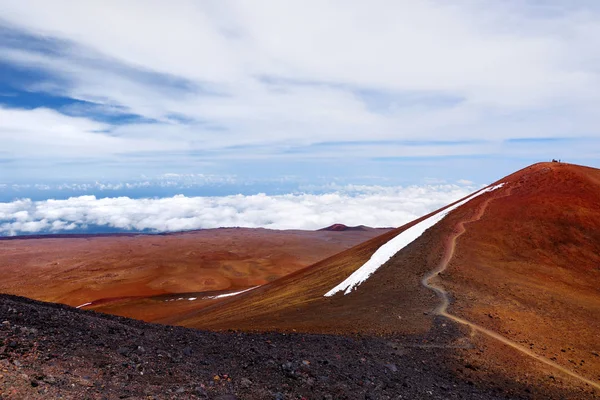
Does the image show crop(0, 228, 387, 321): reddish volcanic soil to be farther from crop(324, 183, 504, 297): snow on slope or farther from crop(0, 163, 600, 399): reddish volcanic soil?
crop(324, 183, 504, 297): snow on slope

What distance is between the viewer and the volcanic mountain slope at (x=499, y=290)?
59.5 ft

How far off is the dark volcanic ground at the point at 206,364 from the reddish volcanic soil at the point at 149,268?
3956 centimetres

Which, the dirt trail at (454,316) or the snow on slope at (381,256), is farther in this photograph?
the snow on slope at (381,256)

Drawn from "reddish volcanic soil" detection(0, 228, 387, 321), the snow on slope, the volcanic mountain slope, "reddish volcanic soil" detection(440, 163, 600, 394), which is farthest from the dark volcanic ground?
"reddish volcanic soil" detection(0, 228, 387, 321)

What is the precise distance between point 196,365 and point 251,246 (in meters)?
160

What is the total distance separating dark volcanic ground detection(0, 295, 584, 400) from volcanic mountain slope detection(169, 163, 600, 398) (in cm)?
219

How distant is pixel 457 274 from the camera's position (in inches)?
1088

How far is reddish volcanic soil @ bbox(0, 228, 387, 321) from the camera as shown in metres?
75.1

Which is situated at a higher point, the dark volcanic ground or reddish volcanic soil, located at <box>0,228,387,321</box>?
the dark volcanic ground

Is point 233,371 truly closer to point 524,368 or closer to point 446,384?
point 446,384

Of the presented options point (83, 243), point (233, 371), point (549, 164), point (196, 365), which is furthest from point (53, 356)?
point (83, 243)

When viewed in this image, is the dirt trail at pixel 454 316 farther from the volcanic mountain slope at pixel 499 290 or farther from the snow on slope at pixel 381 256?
the snow on slope at pixel 381 256

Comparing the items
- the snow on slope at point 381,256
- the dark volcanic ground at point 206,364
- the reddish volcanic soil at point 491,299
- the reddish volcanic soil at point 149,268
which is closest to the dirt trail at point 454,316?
the reddish volcanic soil at point 491,299

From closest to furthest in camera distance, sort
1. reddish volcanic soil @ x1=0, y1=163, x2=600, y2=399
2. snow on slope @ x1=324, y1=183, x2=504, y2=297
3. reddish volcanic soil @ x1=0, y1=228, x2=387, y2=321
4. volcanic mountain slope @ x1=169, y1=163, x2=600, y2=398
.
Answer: reddish volcanic soil @ x1=0, y1=163, x2=600, y2=399 < volcanic mountain slope @ x1=169, y1=163, x2=600, y2=398 < snow on slope @ x1=324, y1=183, x2=504, y2=297 < reddish volcanic soil @ x1=0, y1=228, x2=387, y2=321
